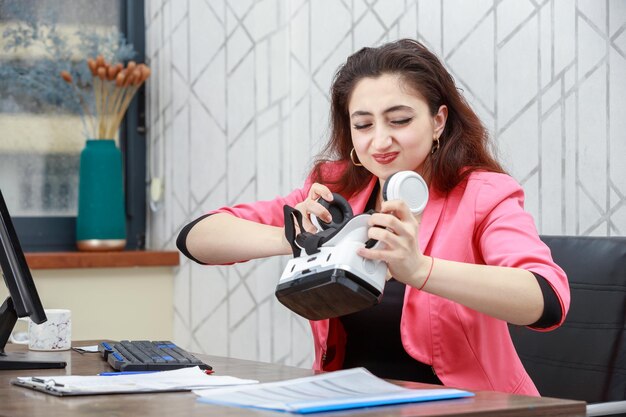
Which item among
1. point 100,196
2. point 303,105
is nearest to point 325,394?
point 303,105

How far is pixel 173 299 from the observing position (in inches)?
138

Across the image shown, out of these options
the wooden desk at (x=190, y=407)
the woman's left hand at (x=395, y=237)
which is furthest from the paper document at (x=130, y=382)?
the woman's left hand at (x=395, y=237)

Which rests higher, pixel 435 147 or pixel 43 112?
pixel 43 112

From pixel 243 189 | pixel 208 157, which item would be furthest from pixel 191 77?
pixel 243 189

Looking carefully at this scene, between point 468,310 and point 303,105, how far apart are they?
1.25 meters

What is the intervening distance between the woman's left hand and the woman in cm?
11

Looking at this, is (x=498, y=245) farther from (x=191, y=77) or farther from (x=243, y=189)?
(x=191, y=77)

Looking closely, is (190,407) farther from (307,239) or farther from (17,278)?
(17,278)

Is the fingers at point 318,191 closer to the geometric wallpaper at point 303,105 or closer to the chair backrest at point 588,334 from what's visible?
the chair backrest at point 588,334

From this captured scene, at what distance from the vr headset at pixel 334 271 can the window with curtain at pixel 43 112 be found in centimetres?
220

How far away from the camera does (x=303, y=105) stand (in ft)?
9.62

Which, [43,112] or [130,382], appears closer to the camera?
[130,382]

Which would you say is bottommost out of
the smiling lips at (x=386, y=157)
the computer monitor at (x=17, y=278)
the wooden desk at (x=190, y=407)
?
the wooden desk at (x=190, y=407)

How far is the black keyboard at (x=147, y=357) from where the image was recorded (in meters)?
1.62
